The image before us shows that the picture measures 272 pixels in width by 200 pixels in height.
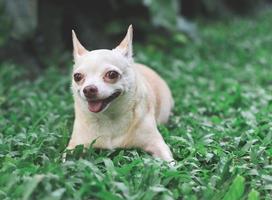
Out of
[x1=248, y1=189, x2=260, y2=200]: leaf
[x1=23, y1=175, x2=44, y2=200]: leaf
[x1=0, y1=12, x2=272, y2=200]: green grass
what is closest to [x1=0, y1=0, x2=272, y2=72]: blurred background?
[x1=0, y1=12, x2=272, y2=200]: green grass

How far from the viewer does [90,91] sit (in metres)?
4.79

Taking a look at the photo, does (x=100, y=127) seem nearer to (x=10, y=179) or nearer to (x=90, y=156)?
(x=90, y=156)

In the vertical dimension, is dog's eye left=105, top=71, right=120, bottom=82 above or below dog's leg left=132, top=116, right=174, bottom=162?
above

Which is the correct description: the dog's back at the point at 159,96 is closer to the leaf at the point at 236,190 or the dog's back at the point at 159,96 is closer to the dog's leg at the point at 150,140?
the dog's leg at the point at 150,140

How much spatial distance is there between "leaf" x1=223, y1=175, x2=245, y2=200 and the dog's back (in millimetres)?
2300

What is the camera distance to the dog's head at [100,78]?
15.9ft

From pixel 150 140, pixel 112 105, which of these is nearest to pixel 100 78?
pixel 112 105

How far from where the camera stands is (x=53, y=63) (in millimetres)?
10266

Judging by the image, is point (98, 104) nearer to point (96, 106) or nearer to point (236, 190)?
point (96, 106)

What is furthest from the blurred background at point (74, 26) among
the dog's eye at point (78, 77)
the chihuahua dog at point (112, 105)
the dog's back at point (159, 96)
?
the dog's eye at point (78, 77)

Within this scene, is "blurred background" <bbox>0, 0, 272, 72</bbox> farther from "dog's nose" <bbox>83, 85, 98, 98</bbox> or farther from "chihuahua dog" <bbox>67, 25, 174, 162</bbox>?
"dog's nose" <bbox>83, 85, 98, 98</bbox>

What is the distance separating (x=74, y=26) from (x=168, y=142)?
20.7ft

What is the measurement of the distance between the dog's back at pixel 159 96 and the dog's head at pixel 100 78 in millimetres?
1240

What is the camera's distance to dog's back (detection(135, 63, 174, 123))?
6441 mm
